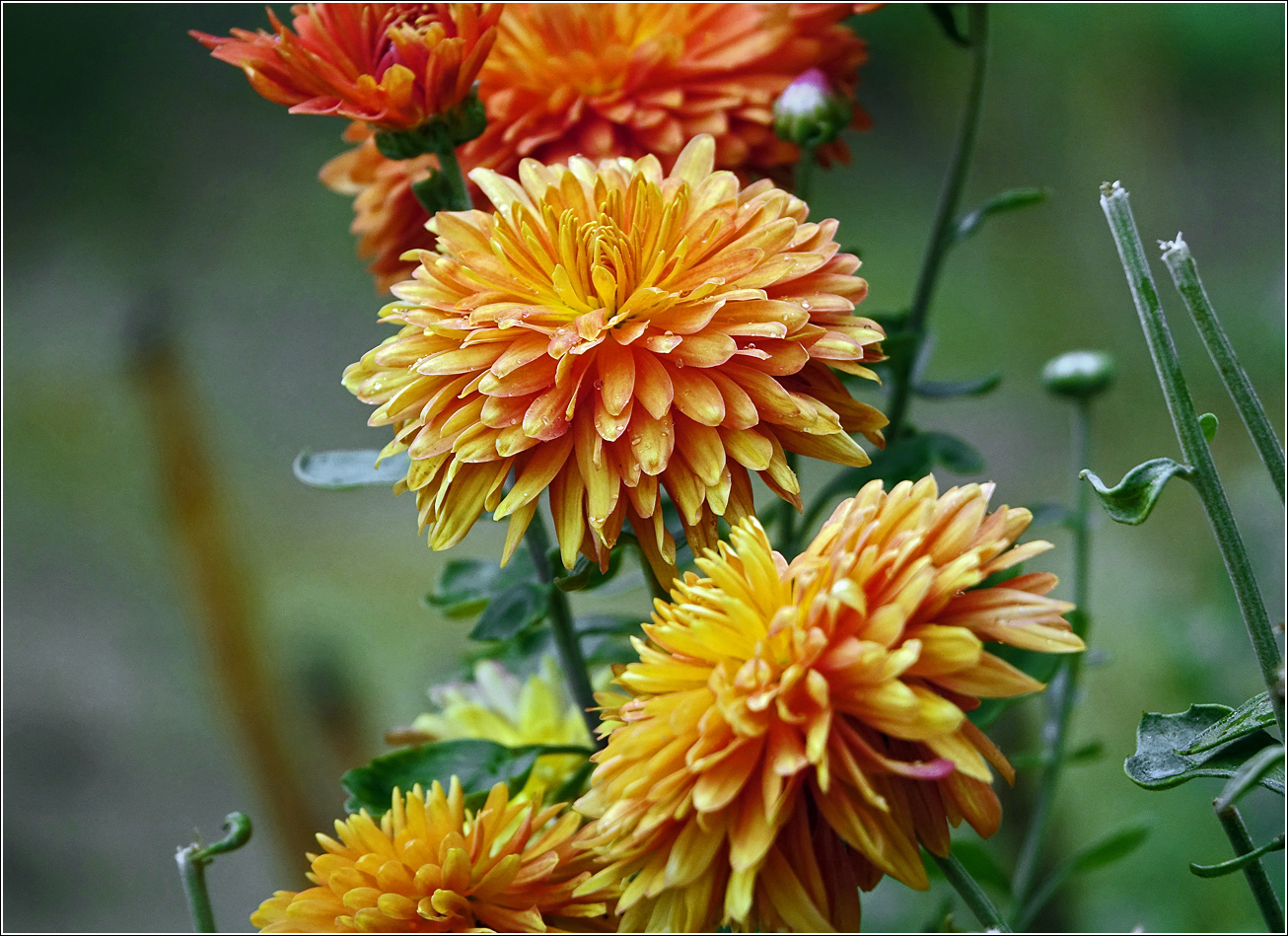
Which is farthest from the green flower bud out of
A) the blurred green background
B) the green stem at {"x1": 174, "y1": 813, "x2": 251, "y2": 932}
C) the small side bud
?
the blurred green background

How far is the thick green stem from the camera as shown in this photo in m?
0.37

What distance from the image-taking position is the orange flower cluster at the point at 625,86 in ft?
1.34

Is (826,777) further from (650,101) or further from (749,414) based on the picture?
(650,101)

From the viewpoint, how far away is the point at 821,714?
222 mm

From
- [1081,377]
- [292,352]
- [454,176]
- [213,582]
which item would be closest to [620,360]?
[454,176]

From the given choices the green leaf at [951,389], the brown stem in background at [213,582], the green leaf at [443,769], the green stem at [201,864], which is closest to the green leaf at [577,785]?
the green leaf at [443,769]

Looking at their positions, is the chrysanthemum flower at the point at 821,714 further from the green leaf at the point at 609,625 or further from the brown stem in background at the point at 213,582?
the brown stem in background at the point at 213,582

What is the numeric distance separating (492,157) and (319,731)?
32.0 inches

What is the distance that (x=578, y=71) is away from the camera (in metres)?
0.41

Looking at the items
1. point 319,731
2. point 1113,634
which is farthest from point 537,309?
point 1113,634

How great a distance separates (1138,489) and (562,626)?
217 millimetres

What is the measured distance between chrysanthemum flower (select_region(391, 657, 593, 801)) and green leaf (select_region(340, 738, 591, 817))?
52 mm

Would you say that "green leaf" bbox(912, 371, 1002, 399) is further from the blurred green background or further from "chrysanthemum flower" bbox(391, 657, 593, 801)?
the blurred green background

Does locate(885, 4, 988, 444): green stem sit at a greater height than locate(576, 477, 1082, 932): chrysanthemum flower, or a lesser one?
greater
